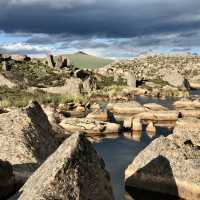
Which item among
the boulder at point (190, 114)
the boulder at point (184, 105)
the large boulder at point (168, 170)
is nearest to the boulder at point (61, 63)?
the boulder at point (184, 105)

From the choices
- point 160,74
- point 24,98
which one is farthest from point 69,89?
point 160,74

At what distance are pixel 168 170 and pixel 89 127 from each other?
20.5m

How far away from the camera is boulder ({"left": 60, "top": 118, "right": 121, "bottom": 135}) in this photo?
1813 inches

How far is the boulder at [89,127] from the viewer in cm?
4606

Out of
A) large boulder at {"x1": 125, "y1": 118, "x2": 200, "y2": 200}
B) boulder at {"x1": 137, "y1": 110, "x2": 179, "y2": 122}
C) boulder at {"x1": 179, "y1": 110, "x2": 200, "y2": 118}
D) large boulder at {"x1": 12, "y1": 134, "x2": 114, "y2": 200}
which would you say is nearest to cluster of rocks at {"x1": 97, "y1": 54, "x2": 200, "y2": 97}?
boulder at {"x1": 179, "y1": 110, "x2": 200, "y2": 118}

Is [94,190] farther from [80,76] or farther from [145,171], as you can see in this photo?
[80,76]

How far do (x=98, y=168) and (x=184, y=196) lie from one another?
25.9 feet

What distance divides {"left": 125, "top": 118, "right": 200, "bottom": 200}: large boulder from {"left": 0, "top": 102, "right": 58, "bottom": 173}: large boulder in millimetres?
5305

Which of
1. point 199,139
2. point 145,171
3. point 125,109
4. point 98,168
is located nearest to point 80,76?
point 125,109

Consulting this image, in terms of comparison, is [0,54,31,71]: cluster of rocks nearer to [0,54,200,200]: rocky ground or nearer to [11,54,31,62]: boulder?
[11,54,31,62]: boulder

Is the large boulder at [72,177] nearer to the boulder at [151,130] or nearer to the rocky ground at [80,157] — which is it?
the rocky ground at [80,157]

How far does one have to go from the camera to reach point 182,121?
4706 cm

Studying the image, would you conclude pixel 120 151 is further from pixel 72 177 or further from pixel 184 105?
pixel 184 105

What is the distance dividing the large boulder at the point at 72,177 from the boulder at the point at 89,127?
1024 inches
